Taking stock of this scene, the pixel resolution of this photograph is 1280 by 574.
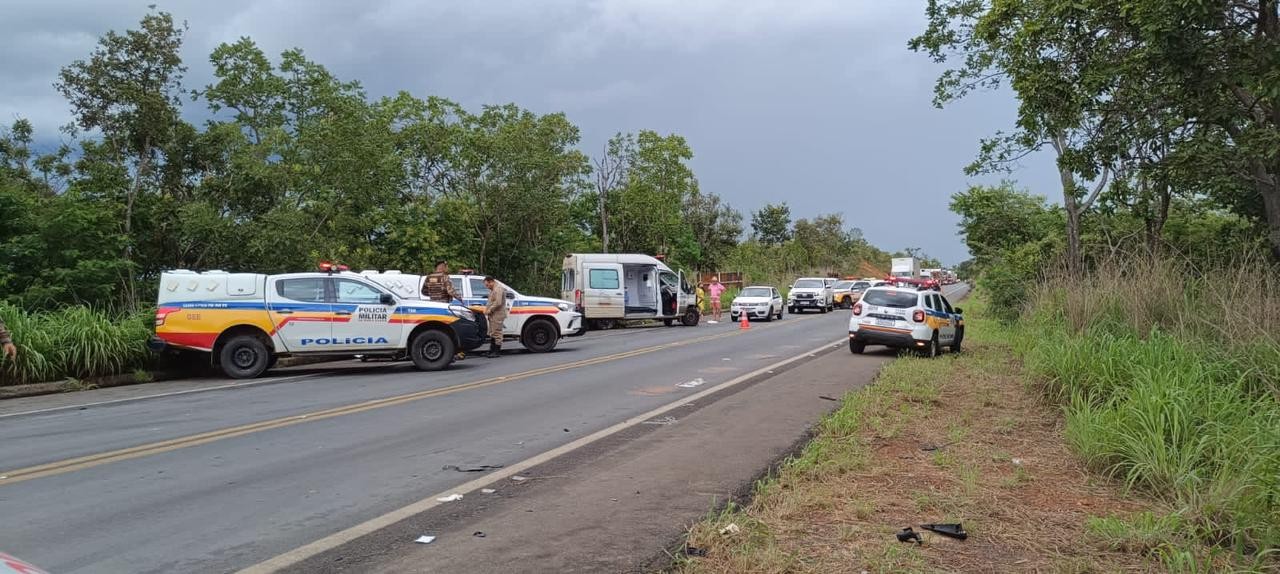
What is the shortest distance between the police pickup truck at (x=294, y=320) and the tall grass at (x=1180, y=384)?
32.5 ft

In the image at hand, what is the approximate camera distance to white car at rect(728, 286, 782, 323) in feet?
108

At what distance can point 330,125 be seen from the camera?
22.6 metres

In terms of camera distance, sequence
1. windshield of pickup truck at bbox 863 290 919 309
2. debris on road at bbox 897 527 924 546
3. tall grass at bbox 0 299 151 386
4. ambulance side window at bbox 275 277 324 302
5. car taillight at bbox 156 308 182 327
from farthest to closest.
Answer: windshield of pickup truck at bbox 863 290 919 309
ambulance side window at bbox 275 277 324 302
car taillight at bbox 156 308 182 327
tall grass at bbox 0 299 151 386
debris on road at bbox 897 527 924 546

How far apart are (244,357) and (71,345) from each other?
251cm

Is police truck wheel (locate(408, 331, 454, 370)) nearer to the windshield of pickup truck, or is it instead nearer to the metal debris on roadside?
the metal debris on roadside

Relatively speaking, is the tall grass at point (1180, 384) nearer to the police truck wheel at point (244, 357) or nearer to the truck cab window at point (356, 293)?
the truck cab window at point (356, 293)

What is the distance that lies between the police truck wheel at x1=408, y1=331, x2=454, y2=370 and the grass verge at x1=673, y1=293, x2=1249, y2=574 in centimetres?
837

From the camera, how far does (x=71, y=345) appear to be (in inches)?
517

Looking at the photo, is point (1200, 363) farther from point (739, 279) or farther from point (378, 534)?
point (739, 279)

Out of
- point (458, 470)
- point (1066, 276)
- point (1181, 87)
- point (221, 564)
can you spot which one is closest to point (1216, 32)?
point (1181, 87)

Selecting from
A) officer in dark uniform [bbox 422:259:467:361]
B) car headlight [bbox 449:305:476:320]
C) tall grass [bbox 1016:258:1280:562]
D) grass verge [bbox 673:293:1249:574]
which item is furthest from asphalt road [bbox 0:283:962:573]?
tall grass [bbox 1016:258:1280:562]

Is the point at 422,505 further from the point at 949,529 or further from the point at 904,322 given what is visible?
the point at 904,322

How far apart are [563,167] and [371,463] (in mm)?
24128

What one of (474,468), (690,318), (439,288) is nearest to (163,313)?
(439,288)
